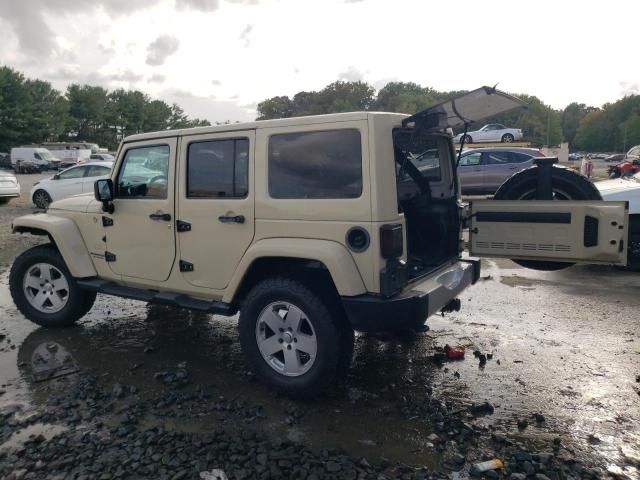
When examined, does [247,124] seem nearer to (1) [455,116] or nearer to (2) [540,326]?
(1) [455,116]

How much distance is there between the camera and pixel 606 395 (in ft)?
13.1

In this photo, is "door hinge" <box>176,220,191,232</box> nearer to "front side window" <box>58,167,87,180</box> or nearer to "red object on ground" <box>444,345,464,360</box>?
"red object on ground" <box>444,345,464,360</box>

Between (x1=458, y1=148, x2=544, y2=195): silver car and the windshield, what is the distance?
36.5 feet

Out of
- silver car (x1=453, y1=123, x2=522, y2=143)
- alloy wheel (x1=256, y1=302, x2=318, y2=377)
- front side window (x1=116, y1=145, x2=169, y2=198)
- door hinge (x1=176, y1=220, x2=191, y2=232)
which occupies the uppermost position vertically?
silver car (x1=453, y1=123, x2=522, y2=143)

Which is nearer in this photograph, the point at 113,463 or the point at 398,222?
the point at 113,463

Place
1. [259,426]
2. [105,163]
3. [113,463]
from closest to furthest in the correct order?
[113,463]
[259,426]
[105,163]

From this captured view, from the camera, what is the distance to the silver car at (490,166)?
51.6 ft

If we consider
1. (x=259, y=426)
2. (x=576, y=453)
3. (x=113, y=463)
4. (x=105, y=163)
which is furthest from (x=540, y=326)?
(x=105, y=163)

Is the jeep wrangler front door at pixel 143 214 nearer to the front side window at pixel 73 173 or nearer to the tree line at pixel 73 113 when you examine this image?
the front side window at pixel 73 173

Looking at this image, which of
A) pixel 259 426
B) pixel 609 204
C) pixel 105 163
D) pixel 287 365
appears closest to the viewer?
pixel 259 426

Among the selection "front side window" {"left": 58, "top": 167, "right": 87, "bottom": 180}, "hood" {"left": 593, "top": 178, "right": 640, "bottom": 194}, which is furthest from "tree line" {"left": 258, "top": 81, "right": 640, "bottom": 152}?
"hood" {"left": 593, "top": 178, "right": 640, "bottom": 194}

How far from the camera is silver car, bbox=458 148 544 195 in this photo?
51.6ft

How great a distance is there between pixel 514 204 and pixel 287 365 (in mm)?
2305

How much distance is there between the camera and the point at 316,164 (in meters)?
3.86
